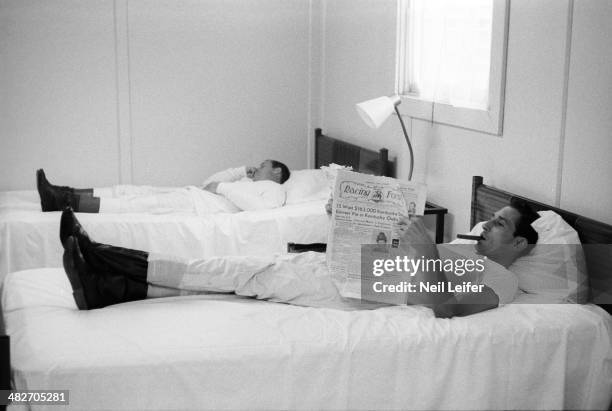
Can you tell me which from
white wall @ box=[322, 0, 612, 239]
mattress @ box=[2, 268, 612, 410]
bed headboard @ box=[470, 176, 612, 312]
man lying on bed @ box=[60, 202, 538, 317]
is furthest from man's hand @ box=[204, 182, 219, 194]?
bed headboard @ box=[470, 176, 612, 312]

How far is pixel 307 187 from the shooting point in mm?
Answer: 4211

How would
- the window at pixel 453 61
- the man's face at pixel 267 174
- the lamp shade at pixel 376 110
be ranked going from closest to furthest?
the window at pixel 453 61, the lamp shade at pixel 376 110, the man's face at pixel 267 174

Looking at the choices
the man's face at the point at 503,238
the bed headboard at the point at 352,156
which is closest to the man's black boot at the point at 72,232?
the man's face at the point at 503,238

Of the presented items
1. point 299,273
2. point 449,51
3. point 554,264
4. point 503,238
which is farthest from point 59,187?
point 554,264

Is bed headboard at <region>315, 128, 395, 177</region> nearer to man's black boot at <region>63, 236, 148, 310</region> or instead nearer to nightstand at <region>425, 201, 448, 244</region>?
nightstand at <region>425, 201, 448, 244</region>

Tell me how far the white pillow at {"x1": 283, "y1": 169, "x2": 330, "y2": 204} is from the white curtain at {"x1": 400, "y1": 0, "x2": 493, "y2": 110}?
0.77 m

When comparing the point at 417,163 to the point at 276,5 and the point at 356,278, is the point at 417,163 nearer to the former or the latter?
the point at 356,278

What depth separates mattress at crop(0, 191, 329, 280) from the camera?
11.5 ft

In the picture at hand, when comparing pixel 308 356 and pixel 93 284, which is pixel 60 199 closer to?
pixel 93 284

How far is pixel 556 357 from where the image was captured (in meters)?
2.20

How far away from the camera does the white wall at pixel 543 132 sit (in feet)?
7.91

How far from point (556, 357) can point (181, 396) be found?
1150 millimetres

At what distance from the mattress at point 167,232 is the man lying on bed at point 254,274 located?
1.07 meters

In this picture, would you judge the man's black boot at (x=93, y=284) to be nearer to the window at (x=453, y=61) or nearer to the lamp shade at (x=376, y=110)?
the lamp shade at (x=376, y=110)
